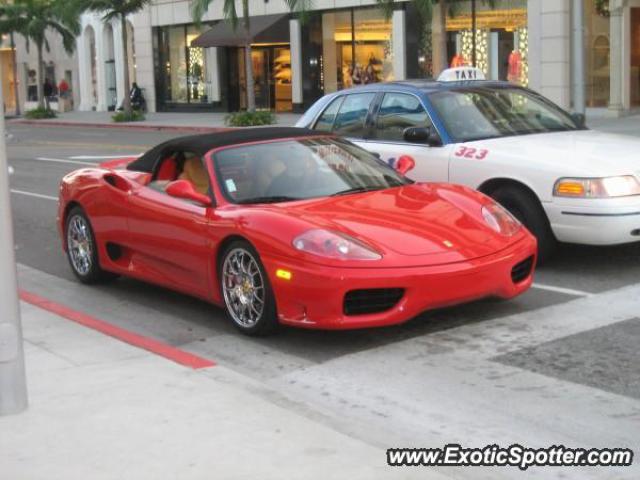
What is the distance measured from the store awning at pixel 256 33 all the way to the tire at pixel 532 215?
30698 mm

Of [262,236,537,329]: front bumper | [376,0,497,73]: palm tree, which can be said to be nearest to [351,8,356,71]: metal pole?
[376,0,497,73]: palm tree

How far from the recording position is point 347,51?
3806 centimetres

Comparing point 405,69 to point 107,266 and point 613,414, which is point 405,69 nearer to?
point 107,266

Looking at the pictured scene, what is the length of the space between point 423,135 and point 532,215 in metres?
1.33

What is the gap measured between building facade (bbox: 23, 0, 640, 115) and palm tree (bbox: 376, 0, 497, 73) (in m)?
0.07

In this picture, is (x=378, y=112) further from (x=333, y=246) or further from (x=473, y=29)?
(x=473, y=29)

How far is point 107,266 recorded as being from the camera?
867 cm

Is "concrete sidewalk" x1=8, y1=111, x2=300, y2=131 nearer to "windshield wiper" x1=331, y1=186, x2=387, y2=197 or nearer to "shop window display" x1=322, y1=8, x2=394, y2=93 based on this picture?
"shop window display" x1=322, y1=8, x2=394, y2=93

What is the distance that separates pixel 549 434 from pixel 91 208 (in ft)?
16.3

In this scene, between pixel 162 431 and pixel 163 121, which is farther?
pixel 163 121

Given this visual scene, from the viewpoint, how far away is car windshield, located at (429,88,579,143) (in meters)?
9.47

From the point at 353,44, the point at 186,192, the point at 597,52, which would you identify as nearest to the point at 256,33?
the point at 353,44

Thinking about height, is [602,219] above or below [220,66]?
below

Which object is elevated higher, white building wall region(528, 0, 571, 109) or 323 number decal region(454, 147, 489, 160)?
white building wall region(528, 0, 571, 109)
